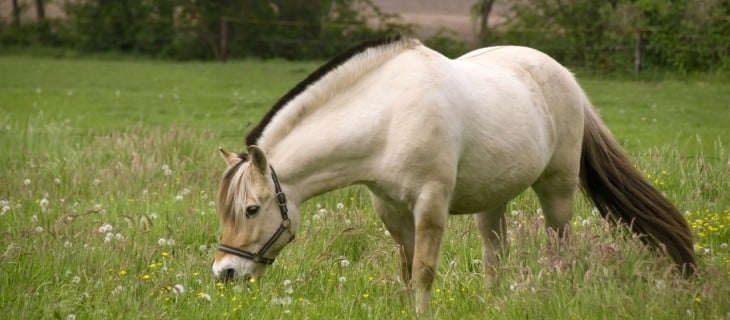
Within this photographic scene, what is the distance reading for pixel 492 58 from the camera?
6.70 metres

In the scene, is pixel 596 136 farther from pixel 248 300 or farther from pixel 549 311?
pixel 248 300

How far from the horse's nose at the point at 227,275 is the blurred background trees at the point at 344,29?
17.4 metres

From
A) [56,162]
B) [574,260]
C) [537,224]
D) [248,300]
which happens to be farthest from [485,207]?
[56,162]

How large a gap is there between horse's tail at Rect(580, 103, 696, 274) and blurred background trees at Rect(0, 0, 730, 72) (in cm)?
1517

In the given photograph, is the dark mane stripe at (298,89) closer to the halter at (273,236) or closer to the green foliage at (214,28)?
the halter at (273,236)

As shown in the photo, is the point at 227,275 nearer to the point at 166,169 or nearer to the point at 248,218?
the point at 248,218

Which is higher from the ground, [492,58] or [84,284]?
[492,58]

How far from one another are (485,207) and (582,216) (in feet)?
7.11

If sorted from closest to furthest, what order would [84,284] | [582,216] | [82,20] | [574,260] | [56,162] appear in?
1. [574,260]
2. [84,284]
3. [582,216]
4. [56,162]
5. [82,20]

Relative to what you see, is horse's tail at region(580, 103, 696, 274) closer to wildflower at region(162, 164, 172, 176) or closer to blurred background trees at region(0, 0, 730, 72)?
wildflower at region(162, 164, 172, 176)

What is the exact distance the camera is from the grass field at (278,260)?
5.49 meters

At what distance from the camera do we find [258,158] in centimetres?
547

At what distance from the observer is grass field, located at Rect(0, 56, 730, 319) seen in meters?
5.49

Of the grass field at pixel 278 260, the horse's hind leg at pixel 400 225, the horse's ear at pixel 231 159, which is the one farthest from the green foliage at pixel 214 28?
the horse's ear at pixel 231 159
